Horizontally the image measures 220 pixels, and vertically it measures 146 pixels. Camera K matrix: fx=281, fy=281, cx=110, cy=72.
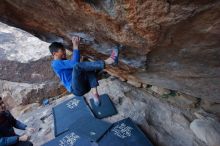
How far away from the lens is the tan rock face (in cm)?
264

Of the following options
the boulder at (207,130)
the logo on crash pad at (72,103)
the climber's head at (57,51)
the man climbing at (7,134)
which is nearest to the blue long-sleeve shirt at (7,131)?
the man climbing at (7,134)

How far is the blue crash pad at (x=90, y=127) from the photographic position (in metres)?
4.56

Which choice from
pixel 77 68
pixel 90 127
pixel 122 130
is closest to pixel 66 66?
pixel 77 68

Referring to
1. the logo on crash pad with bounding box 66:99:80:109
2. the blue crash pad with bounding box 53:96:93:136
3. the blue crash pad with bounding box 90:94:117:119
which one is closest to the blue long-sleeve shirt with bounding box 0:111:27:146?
the blue crash pad with bounding box 53:96:93:136

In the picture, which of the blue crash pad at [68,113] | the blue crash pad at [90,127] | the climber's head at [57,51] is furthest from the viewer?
the blue crash pad at [68,113]

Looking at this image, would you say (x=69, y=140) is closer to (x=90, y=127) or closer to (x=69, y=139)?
(x=69, y=139)

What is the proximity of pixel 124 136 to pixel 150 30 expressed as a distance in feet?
6.68

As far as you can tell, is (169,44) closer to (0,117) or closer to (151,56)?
(151,56)

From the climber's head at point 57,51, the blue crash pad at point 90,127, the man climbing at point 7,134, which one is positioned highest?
the climber's head at point 57,51

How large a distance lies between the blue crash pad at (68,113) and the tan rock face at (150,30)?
138 cm

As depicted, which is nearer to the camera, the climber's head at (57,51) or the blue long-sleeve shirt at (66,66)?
the blue long-sleeve shirt at (66,66)

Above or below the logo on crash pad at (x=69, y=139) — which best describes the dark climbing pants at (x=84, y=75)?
above

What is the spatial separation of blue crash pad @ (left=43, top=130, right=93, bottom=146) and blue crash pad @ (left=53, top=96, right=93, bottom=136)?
25 cm

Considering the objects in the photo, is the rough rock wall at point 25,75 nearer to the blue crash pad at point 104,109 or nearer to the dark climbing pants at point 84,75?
the blue crash pad at point 104,109
